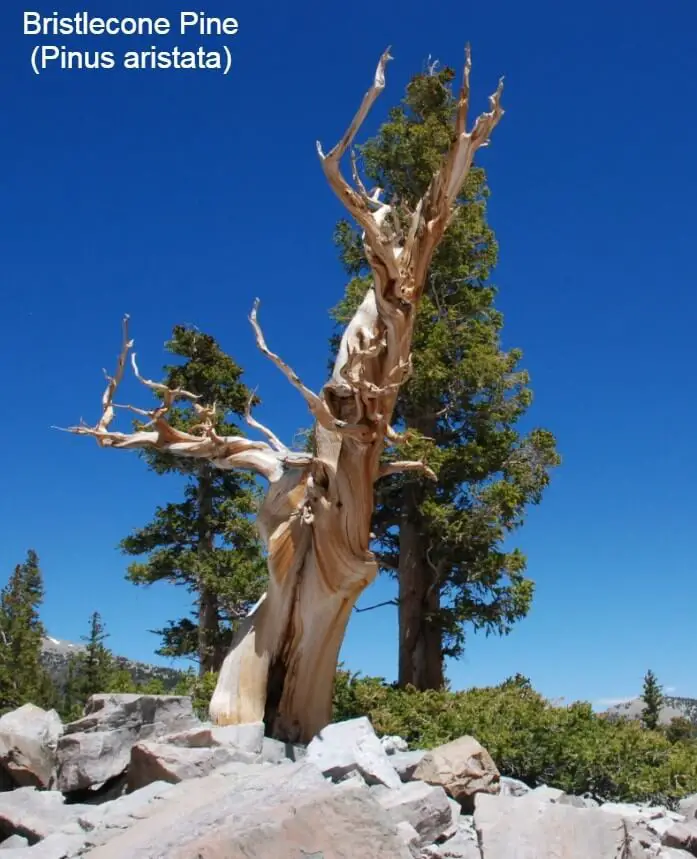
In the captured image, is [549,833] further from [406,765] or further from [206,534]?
[206,534]

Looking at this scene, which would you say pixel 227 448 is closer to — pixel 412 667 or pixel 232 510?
pixel 412 667

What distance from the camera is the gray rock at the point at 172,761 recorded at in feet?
17.1

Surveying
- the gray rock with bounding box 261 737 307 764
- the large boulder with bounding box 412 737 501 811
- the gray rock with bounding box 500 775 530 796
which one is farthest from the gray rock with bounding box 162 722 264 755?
the gray rock with bounding box 500 775 530 796

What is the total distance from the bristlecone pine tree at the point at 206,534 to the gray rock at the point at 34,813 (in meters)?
8.94

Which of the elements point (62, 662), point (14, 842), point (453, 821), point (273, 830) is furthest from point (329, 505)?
point (62, 662)

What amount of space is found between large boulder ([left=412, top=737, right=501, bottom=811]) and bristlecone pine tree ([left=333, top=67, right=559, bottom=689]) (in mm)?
6448

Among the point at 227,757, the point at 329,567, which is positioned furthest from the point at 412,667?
the point at 227,757

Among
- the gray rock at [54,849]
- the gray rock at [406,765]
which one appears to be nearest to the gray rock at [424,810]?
the gray rock at [406,765]

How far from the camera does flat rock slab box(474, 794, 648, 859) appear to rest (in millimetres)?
4301

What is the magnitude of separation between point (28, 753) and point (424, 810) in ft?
10.2

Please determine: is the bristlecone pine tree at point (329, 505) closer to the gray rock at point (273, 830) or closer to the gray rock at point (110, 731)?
the gray rock at point (110, 731)

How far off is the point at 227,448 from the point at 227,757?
4.13 metres

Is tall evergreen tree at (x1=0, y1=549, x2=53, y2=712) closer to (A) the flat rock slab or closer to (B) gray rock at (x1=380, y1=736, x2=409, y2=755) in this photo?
(B) gray rock at (x1=380, y1=736, x2=409, y2=755)

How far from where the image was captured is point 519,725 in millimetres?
8305
